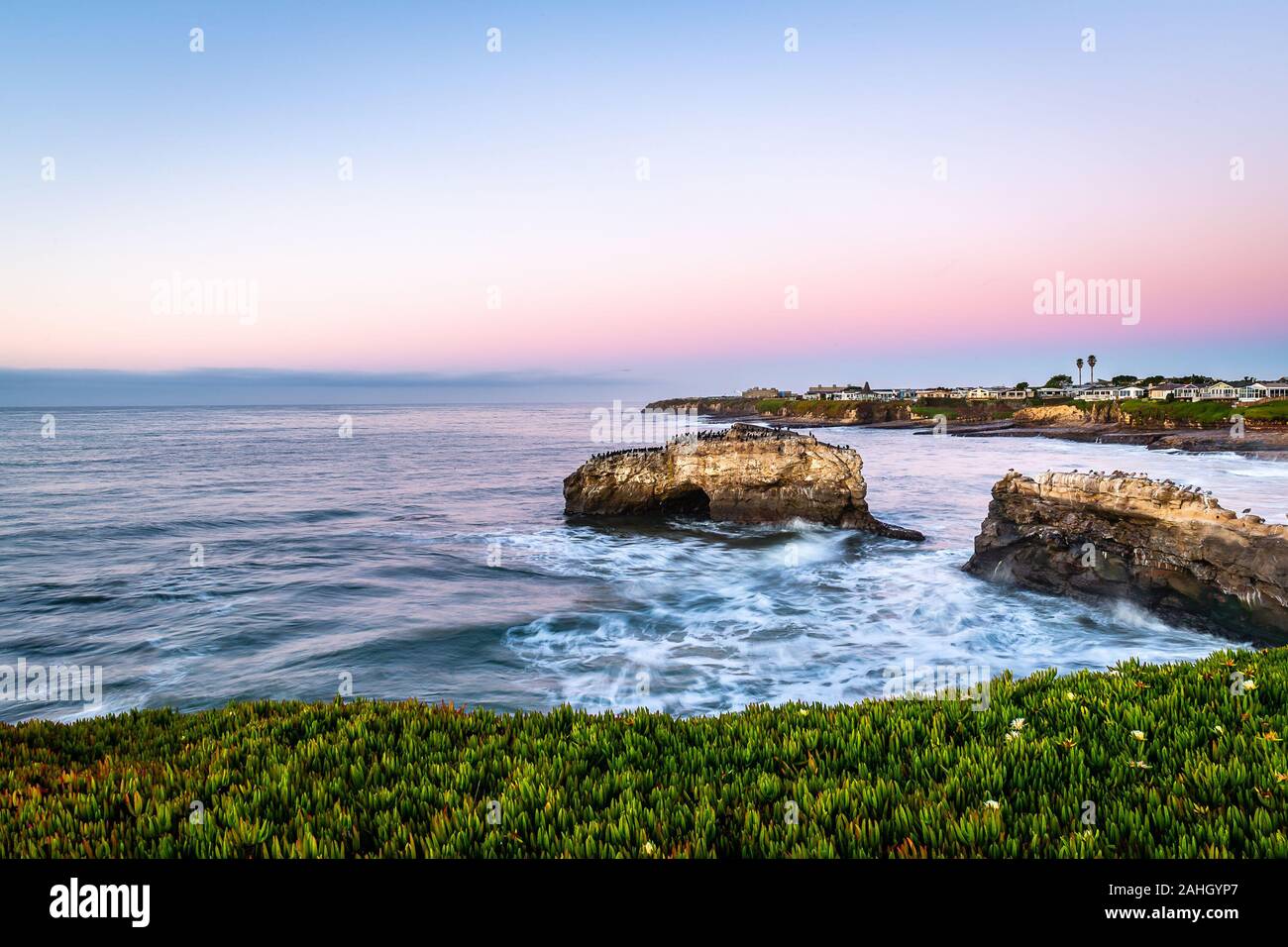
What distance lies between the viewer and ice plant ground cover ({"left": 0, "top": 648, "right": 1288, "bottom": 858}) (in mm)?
4680

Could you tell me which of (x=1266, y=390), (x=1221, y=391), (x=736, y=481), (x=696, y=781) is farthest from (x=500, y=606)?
(x=1266, y=390)

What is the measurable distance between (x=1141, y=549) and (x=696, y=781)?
18193mm

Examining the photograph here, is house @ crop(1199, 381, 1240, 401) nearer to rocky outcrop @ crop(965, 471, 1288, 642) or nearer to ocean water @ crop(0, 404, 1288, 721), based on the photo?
ocean water @ crop(0, 404, 1288, 721)

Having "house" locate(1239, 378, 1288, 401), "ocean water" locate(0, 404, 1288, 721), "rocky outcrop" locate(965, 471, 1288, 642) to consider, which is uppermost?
"house" locate(1239, 378, 1288, 401)

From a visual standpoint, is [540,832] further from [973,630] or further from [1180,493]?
[1180,493]

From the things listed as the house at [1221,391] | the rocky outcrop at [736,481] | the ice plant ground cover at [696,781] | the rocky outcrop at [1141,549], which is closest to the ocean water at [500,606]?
the rocky outcrop at [1141,549]

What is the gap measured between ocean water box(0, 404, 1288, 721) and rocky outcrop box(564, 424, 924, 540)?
1.40 m

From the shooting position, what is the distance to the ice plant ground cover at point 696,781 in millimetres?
4680

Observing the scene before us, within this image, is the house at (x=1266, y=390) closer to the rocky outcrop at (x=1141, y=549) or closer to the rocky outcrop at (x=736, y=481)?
the rocky outcrop at (x=736, y=481)

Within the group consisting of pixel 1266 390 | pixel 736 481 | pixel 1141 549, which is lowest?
pixel 1141 549

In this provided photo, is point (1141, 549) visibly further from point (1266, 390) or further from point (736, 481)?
point (1266, 390)

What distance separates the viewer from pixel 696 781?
5.83 meters

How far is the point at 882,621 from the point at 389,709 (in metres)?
14.6

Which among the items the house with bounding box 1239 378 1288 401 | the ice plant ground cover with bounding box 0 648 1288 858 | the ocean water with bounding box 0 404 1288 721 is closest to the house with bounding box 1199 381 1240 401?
the house with bounding box 1239 378 1288 401
